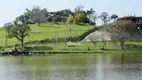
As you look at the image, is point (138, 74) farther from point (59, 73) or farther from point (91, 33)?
point (91, 33)

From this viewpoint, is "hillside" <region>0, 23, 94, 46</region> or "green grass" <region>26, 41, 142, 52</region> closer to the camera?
"green grass" <region>26, 41, 142, 52</region>

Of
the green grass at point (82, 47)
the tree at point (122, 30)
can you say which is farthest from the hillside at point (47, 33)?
the tree at point (122, 30)

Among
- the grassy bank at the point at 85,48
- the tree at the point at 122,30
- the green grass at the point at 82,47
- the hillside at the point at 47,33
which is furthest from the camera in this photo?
the hillside at the point at 47,33

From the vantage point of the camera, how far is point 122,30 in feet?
431

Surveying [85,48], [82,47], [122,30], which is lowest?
[85,48]

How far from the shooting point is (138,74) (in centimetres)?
5472

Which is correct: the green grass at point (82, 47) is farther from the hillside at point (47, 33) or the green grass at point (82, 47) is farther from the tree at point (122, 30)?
the hillside at point (47, 33)

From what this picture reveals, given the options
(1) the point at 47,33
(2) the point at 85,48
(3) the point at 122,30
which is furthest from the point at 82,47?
(1) the point at 47,33

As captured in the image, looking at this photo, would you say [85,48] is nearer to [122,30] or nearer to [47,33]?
[122,30]

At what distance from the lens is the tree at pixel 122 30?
124 metres

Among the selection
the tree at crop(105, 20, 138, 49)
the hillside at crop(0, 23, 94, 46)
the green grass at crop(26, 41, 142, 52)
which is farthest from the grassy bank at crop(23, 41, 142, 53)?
the hillside at crop(0, 23, 94, 46)

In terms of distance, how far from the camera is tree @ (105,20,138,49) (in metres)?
124

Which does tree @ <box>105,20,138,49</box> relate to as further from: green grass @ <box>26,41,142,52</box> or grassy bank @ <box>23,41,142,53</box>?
green grass @ <box>26,41,142,52</box>

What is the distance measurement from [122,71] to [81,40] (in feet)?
280
